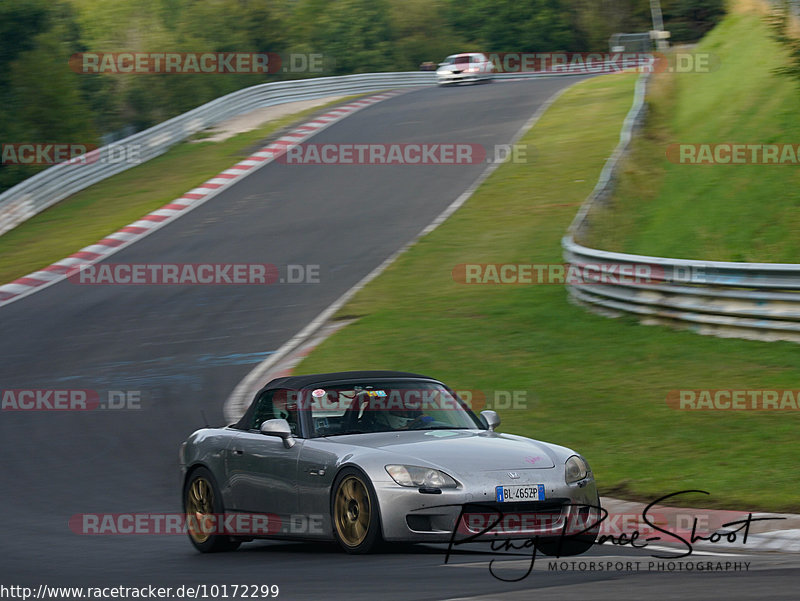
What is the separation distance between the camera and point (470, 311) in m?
19.5

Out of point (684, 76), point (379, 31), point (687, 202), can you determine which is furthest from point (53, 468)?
point (379, 31)

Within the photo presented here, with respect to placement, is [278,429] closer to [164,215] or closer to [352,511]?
[352,511]

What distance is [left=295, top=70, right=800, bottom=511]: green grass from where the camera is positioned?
10617 mm

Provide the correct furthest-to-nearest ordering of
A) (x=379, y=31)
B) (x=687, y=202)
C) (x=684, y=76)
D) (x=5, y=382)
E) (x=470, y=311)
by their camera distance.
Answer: (x=379, y=31)
(x=684, y=76)
(x=687, y=202)
(x=470, y=311)
(x=5, y=382)

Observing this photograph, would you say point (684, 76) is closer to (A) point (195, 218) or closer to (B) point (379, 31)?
(A) point (195, 218)

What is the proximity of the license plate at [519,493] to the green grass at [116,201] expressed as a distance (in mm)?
18562

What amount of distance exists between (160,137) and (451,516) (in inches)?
1145

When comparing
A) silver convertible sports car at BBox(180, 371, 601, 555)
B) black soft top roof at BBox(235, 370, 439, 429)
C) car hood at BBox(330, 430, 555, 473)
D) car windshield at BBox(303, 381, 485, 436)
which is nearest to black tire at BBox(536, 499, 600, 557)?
silver convertible sports car at BBox(180, 371, 601, 555)

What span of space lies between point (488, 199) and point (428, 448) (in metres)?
19.5

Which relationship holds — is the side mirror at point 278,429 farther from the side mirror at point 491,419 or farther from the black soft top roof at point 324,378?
the side mirror at point 491,419

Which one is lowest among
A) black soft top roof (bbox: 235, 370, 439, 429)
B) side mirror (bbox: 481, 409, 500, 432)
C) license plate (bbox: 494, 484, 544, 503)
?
license plate (bbox: 494, 484, 544, 503)

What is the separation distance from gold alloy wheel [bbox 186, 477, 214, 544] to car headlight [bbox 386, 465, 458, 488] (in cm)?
202

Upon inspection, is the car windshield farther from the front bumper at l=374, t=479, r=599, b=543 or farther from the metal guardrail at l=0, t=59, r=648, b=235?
the metal guardrail at l=0, t=59, r=648, b=235

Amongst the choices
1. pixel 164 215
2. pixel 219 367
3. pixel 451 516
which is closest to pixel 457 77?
pixel 164 215
